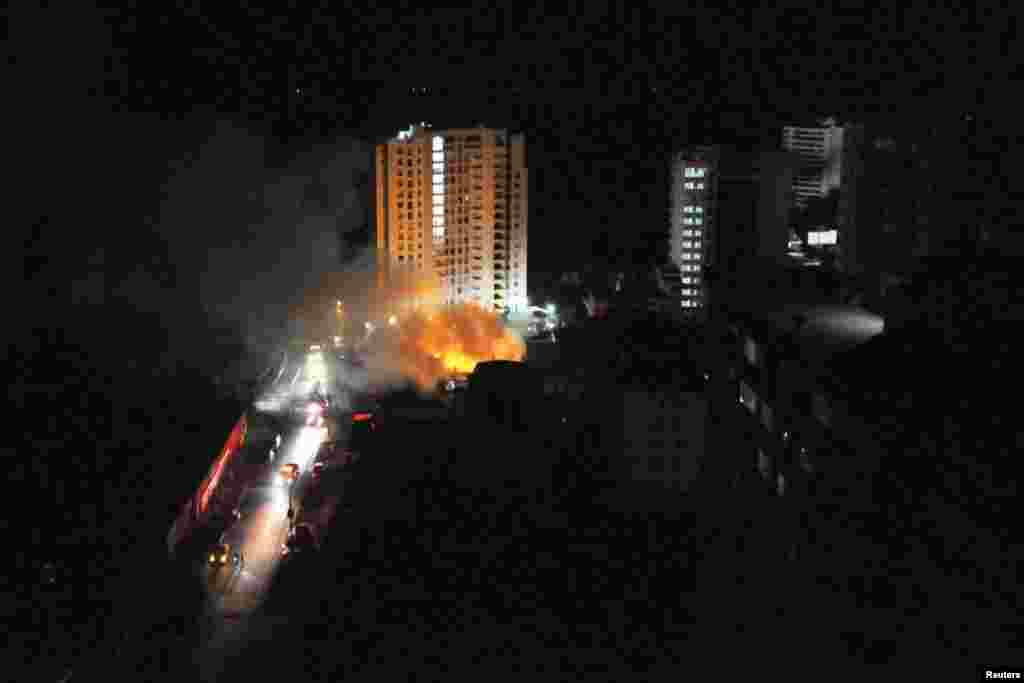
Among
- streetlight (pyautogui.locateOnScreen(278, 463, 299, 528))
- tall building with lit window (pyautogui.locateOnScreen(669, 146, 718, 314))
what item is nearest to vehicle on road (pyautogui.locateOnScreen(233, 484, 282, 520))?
streetlight (pyautogui.locateOnScreen(278, 463, 299, 528))

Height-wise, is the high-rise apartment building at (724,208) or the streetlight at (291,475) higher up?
the high-rise apartment building at (724,208)

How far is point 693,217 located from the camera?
8.77m

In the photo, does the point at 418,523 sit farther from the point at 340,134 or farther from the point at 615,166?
the point at 615,166

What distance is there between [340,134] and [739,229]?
153 inches

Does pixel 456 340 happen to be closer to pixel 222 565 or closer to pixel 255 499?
pixel 255 499

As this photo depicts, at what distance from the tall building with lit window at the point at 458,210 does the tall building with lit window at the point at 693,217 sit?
1516 millimetres

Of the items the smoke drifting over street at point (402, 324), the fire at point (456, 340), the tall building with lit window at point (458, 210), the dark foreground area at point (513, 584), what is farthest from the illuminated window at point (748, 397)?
the tall building with lit window at point (458, 210)

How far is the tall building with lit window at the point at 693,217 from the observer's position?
27.9ft

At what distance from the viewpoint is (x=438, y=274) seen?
27.7ft

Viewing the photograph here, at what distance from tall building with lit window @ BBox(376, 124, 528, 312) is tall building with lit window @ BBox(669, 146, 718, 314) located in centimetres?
152

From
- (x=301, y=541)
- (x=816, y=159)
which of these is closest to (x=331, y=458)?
(x=301, y=541)

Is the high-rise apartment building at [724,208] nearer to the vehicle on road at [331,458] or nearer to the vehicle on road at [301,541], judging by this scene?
the vehicle on road at [331,458]

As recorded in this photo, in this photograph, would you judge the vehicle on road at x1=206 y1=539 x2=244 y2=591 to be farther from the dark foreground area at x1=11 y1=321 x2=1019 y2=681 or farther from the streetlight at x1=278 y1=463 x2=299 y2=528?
the streetlight at x1=278 y1=463 x2=299 y2=528

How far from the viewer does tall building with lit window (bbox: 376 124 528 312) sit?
8250 mm
